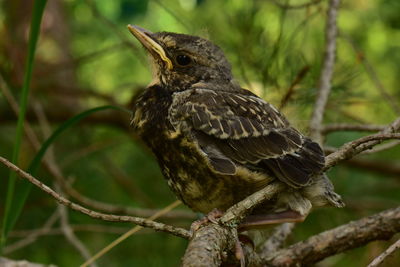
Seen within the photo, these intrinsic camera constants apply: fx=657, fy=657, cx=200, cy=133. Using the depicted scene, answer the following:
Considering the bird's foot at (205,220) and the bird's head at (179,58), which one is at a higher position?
the bird's head at (179,58)

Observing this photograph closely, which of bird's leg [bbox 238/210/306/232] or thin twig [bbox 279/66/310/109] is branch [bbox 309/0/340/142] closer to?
thin twig [bbox 279/66/310/109]

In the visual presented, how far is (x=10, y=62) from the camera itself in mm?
3871

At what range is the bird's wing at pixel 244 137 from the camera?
7.06 ft

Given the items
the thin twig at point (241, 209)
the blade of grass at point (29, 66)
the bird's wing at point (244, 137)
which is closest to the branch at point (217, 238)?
the thin twig at point (241, 209)

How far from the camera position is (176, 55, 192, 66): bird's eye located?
8.61ft

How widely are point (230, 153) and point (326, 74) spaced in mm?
861

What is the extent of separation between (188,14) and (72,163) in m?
1.18

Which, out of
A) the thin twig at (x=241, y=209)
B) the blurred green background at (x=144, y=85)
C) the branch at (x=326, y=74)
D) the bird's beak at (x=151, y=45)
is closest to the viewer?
the thin twig at (x=241, y=209)

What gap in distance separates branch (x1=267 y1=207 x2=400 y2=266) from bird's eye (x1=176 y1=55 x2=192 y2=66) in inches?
32.6

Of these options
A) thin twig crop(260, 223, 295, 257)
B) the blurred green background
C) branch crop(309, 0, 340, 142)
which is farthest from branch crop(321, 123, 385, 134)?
thin twig crop(260, 223, 295, 257)

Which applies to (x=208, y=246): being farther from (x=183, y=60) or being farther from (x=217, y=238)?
(x=183, y=60)

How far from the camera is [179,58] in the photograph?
2.63 m

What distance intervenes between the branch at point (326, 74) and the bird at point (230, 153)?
344mm

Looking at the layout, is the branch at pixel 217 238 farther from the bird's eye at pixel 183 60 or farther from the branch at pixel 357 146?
the bird's eye at pixel 183 60
